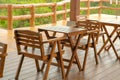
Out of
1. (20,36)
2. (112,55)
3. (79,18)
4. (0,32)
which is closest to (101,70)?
(112,55)

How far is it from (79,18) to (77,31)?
211 centimetres

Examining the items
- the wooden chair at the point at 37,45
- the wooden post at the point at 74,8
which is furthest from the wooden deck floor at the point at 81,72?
the wooden post at the point at 74,8

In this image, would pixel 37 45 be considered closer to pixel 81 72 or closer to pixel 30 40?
pixel 30 40

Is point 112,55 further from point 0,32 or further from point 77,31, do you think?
point 0,32

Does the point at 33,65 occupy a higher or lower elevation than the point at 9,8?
lower

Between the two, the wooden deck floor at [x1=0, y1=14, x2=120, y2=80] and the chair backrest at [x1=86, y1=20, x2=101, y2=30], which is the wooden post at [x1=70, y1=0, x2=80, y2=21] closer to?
the wooden deck floor at [x1=0, y1=14, x2=120, y2=80]

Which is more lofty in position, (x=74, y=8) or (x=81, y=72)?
(x=74, y=8)

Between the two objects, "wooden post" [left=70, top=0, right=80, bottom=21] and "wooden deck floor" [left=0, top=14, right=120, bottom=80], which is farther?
"wooden post" [left=70, top=0, right=80, bottom=21]

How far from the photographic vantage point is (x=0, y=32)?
7.73m

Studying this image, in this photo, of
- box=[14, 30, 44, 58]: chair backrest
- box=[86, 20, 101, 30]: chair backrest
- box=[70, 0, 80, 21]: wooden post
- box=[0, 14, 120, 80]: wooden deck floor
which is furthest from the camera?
box=[70, 0, 80, 21]: wooden post

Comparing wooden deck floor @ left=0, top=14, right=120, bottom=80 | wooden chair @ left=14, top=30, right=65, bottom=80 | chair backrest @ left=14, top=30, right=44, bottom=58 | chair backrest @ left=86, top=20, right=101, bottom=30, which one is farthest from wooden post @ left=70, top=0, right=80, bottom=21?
chair backrest @ left=14, top=30, right=44, bottom=58

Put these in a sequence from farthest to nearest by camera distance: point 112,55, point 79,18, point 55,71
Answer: point 79,18
point 112,55
point 55,71

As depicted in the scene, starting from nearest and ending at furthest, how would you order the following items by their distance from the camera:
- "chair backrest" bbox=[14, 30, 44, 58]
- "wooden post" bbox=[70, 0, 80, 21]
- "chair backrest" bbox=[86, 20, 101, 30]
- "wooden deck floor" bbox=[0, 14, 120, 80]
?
"chair backrest" bbox=[14, 30, 44, 58] → "wooden deck floor" bbox=[0, 14, 120, 80] → "chair backrest" bbox=[86, 20, 101, 30] → "wooden post" bbox=[70, 0, 80, 21]

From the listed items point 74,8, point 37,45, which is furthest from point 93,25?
point 74,8
